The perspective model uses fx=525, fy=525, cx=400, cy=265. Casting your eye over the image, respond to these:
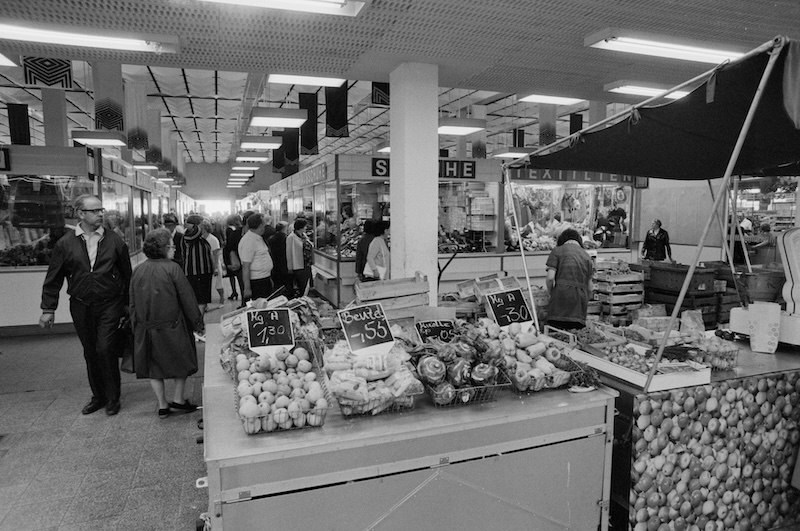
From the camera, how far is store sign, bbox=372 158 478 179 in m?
8.50

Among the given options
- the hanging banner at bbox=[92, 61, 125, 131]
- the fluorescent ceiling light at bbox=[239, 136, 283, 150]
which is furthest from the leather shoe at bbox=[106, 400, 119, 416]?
the fluorescent ceiling light at bbox=[239, 136, 283, 150]

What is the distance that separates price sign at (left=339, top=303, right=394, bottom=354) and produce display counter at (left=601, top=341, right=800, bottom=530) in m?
1.26

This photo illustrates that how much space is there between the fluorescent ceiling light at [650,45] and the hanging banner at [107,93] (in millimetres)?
8271

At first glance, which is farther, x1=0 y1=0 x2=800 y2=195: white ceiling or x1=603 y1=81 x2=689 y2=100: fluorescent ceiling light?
x1=603 y1=81 x2=689 y2=100: fluorescent ceiling light

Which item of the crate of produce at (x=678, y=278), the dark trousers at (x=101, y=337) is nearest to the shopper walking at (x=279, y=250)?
the dark trousers at (x=101, y=337)

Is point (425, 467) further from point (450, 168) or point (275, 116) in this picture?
point (275, 116)

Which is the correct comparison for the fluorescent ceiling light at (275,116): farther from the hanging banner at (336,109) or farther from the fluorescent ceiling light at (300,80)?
the fluorescent ceiling light at (300,80)

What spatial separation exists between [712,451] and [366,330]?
202 cm

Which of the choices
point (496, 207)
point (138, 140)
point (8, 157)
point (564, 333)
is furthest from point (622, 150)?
point (138, 140)

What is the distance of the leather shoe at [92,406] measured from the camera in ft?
16.1

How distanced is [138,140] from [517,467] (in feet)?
35.6

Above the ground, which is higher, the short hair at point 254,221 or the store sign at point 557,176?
the store sign at point 557,176

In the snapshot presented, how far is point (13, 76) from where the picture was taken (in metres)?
10.6

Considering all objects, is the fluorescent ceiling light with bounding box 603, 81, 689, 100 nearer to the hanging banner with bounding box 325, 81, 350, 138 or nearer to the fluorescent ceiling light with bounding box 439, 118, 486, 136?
the fluorescent ceiling light with bounding box 439, 118, 486, 136
